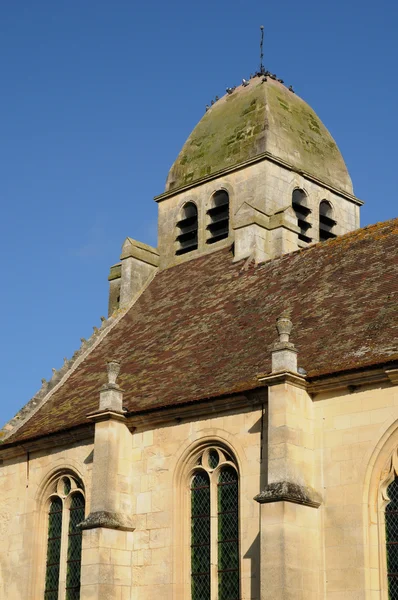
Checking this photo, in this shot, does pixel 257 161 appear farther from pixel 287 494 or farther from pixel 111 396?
pixel 287 494

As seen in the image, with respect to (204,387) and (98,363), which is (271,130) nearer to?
(98,363)

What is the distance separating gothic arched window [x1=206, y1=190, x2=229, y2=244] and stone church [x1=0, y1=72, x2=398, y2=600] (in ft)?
0.29

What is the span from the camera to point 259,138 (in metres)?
32.8

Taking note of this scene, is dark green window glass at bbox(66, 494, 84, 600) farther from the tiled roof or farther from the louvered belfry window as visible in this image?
the louvered belfry window

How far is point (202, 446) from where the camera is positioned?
23.1 meters

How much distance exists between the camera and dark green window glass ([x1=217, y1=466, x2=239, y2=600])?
21.7 m

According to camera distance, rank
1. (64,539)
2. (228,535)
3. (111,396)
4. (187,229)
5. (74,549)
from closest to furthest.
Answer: (228,535), (111,396), (74,549), (64,539), (187,229)

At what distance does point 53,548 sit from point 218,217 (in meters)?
12.2

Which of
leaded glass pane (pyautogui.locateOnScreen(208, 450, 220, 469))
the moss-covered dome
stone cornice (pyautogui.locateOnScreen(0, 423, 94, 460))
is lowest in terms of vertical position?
leaded glass pane (pyautogui.locateOnScreen(208, 450, 220, 469))

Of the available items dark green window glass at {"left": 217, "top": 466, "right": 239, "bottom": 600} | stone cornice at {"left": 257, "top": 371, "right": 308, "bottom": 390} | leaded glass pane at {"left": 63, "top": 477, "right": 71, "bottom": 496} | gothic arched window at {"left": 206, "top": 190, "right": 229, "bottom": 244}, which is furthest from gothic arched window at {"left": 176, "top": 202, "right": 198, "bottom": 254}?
stone cornice at {"left": 257, "top": 371, "right": 308, "bottom": 390}

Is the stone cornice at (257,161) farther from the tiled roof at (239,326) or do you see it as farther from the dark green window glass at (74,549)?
the dark green window glass at (74,549)

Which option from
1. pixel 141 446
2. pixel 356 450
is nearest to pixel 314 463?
pixel 356 450

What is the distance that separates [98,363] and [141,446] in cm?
557

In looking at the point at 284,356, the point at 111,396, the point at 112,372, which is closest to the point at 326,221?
the point at 112,372
